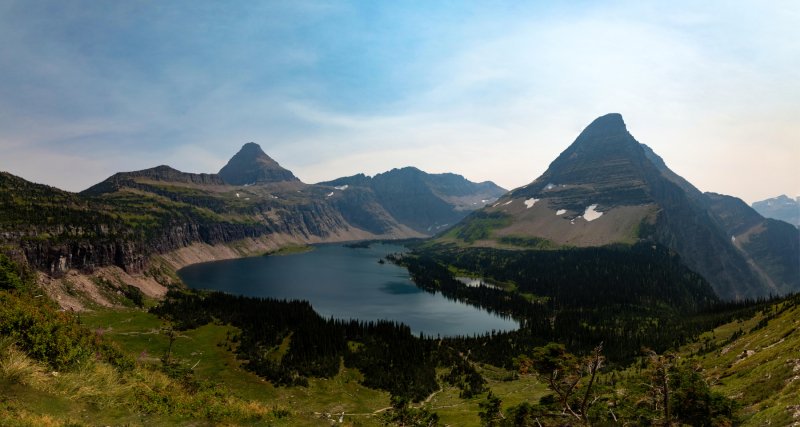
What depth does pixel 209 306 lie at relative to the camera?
158875 millimetres

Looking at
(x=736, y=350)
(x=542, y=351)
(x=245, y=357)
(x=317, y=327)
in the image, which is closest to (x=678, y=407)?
(x=542, y=351)

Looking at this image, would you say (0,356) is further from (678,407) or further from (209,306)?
(209,306)

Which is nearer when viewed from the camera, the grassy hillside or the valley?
the grassy hillside

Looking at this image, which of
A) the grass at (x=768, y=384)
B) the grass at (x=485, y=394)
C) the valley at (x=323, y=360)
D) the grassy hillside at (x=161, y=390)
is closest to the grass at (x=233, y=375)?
the valley at (x=323, y=360)

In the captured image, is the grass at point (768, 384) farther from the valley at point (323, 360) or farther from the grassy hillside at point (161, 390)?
the valley at point (323, 360)

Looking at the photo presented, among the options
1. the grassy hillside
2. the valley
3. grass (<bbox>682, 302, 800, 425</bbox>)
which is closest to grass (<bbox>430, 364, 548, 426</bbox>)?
the valley

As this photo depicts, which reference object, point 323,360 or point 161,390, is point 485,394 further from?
point 161,390

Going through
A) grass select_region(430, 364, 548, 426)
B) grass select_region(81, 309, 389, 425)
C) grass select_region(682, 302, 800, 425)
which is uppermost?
grass select_region(682, 302, 800, 425)

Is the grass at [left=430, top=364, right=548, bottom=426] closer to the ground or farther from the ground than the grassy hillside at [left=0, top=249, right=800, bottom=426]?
closer to the ground

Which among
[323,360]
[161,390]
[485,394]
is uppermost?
[161,390]

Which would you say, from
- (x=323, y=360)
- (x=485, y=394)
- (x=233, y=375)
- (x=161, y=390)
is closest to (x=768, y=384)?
(x=161, y=390)

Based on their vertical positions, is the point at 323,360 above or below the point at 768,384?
below

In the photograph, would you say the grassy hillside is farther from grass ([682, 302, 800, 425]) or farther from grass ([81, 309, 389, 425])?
grass ([81, 309, 389, 425])

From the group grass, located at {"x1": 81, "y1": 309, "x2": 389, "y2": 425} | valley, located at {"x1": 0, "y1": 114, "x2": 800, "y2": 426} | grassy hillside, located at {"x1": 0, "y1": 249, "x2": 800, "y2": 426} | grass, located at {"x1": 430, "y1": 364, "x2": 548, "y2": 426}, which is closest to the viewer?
grassy hillside, located at {"x1": 0, "y1": 249, "x2": 800, "y2": 426}
